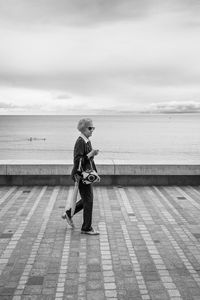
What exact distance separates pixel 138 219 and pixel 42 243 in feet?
6.63

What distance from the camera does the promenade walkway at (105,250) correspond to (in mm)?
4539

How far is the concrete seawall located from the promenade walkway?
48.0 inches

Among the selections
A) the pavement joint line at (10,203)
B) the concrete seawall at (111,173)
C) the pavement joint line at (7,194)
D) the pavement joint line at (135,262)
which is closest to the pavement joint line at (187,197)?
the concrete seawall at (111,173)

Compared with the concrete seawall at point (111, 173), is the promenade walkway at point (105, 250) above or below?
below

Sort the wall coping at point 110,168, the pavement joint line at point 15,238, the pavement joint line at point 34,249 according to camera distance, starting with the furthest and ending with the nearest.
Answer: the wall coping at point 110,168, the pavement joint line at point 15,238, the pavement joint line at point 34,249

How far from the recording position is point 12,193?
30.8ft

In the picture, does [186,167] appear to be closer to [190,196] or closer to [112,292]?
[190,196]

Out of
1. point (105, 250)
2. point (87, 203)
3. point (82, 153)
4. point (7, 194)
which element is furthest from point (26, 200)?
point (105, 250)

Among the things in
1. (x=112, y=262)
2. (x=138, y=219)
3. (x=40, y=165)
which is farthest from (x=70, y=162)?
(x=112, y=262)

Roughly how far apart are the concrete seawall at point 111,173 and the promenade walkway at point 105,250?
4.00ft

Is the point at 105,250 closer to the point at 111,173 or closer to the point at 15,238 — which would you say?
the point at 15,238

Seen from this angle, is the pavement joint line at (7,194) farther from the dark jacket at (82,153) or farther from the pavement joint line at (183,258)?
the pavement joint line at (183,258)

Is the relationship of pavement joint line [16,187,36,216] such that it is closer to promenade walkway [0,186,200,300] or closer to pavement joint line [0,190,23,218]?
promenade walkway [0,186,200,300]

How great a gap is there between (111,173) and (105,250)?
4542mm
